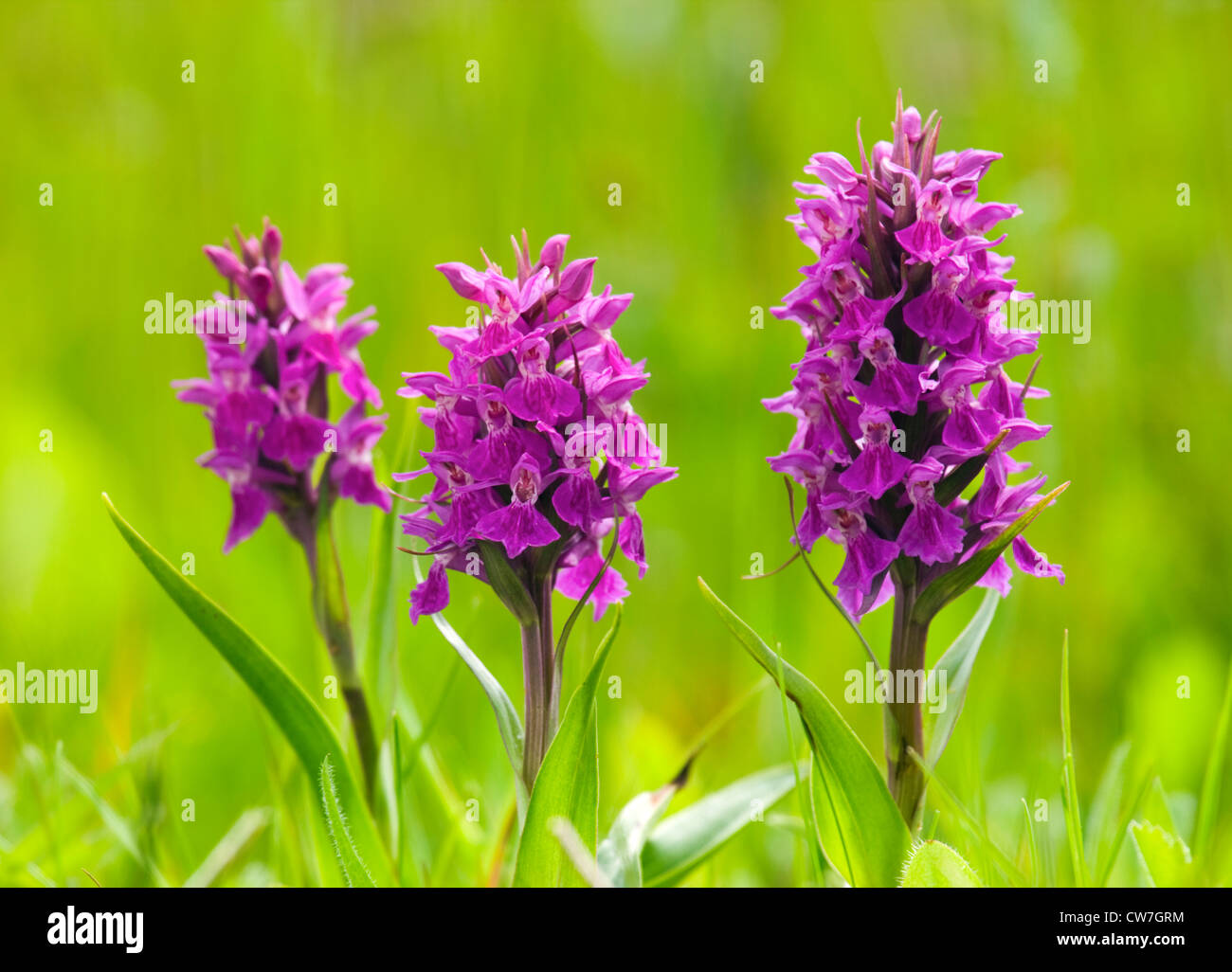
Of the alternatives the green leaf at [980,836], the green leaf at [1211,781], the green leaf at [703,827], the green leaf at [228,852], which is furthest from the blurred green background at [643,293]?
the green leaf at [980,836]

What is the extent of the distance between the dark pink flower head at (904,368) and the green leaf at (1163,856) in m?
0.50

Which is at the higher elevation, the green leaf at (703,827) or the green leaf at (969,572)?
the green leaf at (969,572)

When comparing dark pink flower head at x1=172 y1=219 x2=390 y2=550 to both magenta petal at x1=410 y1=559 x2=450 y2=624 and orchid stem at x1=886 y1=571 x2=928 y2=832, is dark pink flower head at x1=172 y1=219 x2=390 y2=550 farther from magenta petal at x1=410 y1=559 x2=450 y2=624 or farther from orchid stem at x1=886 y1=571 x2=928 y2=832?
orchid stem at x1=886 y1=571 x2=928 y2=832

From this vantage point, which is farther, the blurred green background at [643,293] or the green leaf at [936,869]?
the blurred green background at [643,293]

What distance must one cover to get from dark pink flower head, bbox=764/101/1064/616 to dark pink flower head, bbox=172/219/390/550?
0.85 m

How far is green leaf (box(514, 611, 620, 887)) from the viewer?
169cm

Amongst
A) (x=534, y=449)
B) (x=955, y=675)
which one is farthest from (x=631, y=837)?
(x=534, y=449)

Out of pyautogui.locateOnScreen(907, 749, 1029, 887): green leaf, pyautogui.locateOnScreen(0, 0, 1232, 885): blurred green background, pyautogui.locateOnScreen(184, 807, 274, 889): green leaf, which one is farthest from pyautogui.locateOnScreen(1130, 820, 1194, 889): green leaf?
pyautogui.locateOnScreen(184, 807, 274, 889): green leaf

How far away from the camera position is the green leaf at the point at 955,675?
5.99 feet

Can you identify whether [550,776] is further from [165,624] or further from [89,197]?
[89,197]

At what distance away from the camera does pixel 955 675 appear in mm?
1868

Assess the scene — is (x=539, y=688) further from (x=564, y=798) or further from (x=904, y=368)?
(x=904, y=368)

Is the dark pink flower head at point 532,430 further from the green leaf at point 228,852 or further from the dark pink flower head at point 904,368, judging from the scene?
the green leaf at point 228,852
